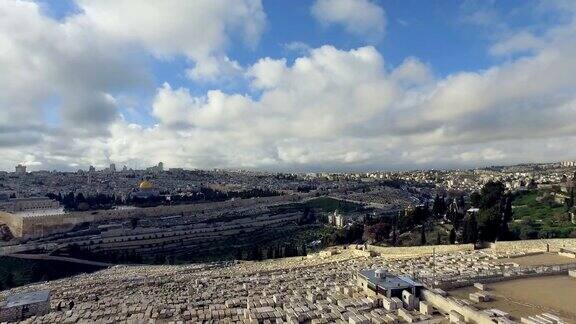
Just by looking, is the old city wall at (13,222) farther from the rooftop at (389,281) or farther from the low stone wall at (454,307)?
the low stone wall at (454,307)

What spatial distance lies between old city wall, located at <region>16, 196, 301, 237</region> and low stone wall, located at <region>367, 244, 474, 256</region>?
35915 mm

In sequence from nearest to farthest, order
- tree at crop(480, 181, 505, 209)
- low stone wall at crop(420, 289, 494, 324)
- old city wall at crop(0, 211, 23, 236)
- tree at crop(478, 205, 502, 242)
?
1. low stone wall at crop(420, 289, 494, 324)
2. tree at crop(478, 205, 502, 242)
3. tree at crop(480, 181, 505, 209)
4. old city wall at crop(0, 211, 23, 236)

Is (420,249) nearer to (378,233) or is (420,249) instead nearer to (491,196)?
(378,233)

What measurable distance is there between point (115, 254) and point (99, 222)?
12703 millimetres

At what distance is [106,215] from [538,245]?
157 feet

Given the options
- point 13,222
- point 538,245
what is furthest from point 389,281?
point 13,222

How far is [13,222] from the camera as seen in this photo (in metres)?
54.8

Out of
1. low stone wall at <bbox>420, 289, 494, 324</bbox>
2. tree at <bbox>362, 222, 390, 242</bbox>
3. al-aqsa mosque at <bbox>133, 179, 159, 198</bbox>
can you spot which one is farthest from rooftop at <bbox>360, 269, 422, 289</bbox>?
al-aqsa mosque at <bbox>133, 179, 159, 198</bbox>

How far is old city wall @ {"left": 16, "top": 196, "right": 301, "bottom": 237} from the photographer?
51.8 meters

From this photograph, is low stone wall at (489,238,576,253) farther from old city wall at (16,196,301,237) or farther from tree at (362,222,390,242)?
old city wall at (16,196,301,237)

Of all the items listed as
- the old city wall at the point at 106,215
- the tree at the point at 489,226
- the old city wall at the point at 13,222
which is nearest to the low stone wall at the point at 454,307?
the tree at the point at 489,226

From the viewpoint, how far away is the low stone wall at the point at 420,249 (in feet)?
98.1

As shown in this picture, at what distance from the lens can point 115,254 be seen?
45.2 meters

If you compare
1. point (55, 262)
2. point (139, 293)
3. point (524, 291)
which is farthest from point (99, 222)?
point (524, 291)
